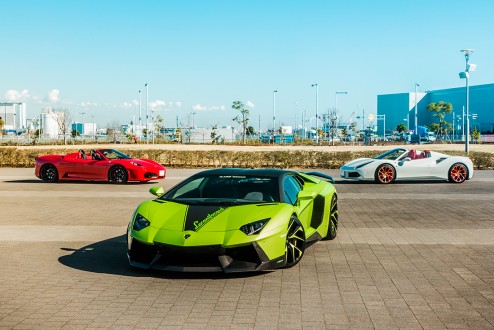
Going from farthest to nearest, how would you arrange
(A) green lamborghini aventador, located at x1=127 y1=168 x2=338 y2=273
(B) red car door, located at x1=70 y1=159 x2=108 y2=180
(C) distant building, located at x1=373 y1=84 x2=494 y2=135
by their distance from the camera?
1. (C) distant building, located at x1=373 y1=84 x2=494 y2=135
2. (B) red car door, located at x1=70 y1=159 x2=108 y2=180
3. (A) green lamborghini aventador, located at x1=127 y1=168 x2=338 y2=273

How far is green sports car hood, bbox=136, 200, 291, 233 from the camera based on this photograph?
694 centimetres

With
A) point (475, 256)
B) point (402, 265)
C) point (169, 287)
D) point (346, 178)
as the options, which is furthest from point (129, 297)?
point (346, 178)

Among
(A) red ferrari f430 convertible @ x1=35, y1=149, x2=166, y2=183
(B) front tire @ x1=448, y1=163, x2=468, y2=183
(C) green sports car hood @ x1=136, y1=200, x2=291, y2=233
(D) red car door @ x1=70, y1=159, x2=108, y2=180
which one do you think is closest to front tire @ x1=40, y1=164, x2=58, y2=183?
(A) red ferrari f430 convertible @ x1=35, y1=149, x2=166, y2=183

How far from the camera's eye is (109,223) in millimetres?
11477

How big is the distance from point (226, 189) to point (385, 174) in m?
13.3

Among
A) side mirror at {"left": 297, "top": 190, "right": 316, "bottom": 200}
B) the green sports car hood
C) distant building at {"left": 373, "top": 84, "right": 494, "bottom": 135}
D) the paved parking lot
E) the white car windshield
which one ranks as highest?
distant building at {"left": 373, "top": 84, "right": 494, "bottom": 135}

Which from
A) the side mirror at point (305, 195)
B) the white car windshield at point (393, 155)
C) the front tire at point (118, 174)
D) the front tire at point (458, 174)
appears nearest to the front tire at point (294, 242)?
the side mirror at point (305, 195)

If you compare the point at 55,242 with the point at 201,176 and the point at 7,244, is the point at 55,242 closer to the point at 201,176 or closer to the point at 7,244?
the point at 7,244

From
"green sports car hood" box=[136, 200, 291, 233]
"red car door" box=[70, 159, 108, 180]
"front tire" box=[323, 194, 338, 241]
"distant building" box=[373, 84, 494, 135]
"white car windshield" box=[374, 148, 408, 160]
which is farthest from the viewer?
"distant building" box=[373, 84, 494, 135]

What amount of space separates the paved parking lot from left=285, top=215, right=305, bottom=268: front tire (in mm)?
153

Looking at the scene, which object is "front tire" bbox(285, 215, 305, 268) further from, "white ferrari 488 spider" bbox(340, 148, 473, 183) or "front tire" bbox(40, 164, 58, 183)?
"front tire" bbox(40, 164, 58, 183)

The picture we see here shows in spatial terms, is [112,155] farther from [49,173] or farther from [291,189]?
[291,189]

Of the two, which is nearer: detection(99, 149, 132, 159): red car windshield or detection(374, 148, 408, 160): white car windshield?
detection(374, 148, 408, 160): white car windshield

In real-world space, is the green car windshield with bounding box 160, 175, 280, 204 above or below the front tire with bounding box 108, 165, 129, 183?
above
